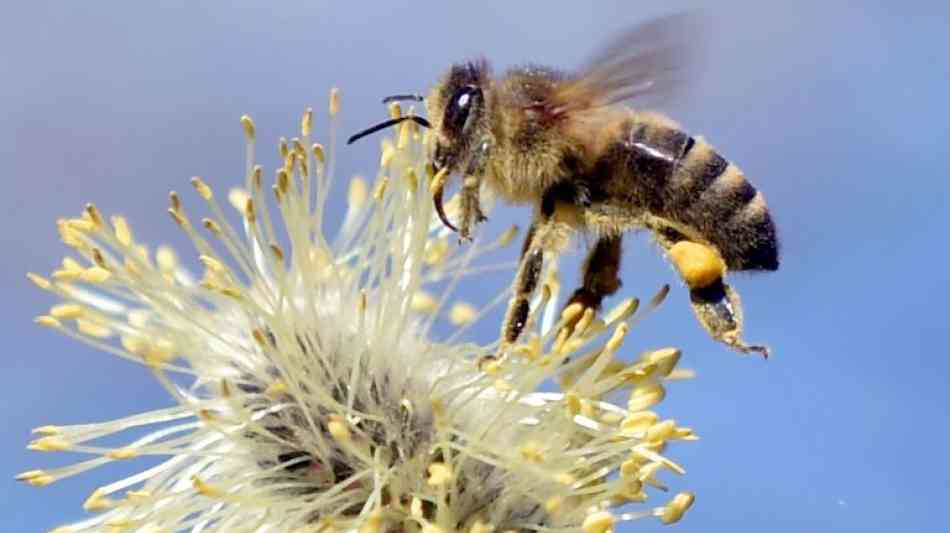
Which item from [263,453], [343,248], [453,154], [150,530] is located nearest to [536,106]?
[453,154]

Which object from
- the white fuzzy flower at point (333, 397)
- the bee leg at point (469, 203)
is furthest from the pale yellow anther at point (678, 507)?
the bee leg at point (469, 203)

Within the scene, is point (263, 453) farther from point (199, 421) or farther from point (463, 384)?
point (463, 384)

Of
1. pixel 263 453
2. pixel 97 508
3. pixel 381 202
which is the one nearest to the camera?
pixel 97 508

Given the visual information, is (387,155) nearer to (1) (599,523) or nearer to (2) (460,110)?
(2) (460,110)

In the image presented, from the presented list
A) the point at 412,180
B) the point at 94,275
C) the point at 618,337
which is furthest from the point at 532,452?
the point at 94,275

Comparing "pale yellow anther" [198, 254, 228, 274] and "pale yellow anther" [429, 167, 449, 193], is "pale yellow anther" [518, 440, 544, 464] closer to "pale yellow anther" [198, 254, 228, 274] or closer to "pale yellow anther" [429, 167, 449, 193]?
"pale yellow anther" [429, 167, 449, 193]

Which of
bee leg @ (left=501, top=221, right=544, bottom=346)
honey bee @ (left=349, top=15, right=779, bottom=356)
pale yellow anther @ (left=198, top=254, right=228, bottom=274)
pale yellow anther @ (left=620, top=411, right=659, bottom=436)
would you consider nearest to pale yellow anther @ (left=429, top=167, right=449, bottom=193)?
honey bee @ (left=349, top=15, right=779, bottom=356)

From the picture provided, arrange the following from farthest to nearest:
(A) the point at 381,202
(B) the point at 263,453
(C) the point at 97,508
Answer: (A) the point at 381,202 < (B) the point at 263,453 < (C) the point at 97,508
